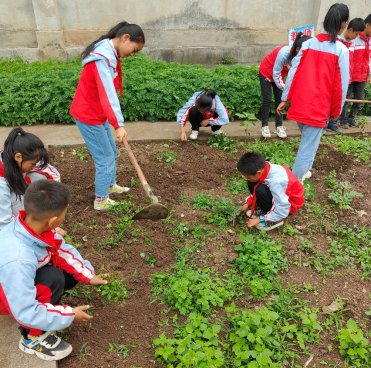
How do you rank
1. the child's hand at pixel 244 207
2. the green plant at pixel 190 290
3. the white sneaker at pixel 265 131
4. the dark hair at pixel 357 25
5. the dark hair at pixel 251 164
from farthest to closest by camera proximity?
1. the white sneaker at pixel 265 131
2. the dark hair at pixel 357 25
3. the child's hand at pixel 244 207
4. the dark hair at pixel 251 164
5. the green plant at pixel 190 290

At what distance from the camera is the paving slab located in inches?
88.7

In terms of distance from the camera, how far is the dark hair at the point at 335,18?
130 inches

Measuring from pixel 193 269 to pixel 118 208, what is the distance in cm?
109

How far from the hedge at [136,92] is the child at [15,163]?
3.12 metres

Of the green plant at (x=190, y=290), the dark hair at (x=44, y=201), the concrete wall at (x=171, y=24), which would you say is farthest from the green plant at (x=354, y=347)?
the concrete wall at (x=171, y=24)

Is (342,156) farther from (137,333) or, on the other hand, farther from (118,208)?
(137,333)

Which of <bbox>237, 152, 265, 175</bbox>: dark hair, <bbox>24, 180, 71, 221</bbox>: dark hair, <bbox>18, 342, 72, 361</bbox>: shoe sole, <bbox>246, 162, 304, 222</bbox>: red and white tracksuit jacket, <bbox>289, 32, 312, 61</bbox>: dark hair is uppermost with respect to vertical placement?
<bbox>289, 32, 312, 61</bbox>: dark hair

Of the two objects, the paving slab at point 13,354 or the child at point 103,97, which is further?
the child at point 103,97

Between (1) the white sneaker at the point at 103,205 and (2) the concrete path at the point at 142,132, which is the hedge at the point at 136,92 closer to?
(2) the concrete path at the point at 142,132

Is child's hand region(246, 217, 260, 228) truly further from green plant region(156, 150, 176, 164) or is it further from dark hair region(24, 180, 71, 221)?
dark hair region(24, 180, 71, 221)

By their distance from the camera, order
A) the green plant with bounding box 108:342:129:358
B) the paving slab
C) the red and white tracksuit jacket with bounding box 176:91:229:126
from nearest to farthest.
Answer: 1. the paving slab
2. the green plant with bounding box 108:342:129:358
3. the red and white tracksuit jacket with bounding box 176:91:229:126

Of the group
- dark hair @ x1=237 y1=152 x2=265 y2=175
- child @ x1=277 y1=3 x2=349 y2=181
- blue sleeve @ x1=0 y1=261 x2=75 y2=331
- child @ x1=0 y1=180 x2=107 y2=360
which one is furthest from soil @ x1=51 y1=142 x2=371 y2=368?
child @ x1=277 y1=3 x2=349 y2=181

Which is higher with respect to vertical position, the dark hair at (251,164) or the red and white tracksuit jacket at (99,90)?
the red and white tracksuit jacket at (99,90)

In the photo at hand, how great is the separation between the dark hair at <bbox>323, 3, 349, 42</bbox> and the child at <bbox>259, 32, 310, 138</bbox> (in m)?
1.04
